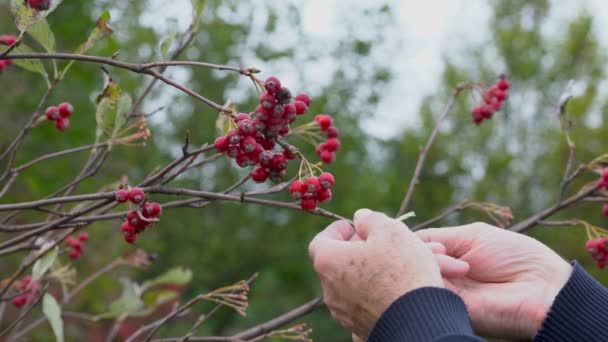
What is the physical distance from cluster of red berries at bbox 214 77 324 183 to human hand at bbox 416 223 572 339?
1.88ft

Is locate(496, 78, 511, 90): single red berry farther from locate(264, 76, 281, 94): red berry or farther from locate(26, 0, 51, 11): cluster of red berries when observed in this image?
locate(26, 0, 51, 11): cluster of red berries

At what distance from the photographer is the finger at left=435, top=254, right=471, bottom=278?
59.6 inches

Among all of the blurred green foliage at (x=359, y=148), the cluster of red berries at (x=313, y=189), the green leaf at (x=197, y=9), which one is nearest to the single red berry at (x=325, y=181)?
the cluster of red berries at (x=313, y=189)

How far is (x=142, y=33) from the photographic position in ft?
38.5

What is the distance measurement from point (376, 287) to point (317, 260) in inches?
6.2

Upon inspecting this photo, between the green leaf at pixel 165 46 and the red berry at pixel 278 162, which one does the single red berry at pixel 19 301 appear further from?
the red berry at pixel 278 162

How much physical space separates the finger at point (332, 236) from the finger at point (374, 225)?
3 centimetres

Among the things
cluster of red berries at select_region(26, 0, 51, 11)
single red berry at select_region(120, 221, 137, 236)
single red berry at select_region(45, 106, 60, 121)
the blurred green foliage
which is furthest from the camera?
the blurred green foliage

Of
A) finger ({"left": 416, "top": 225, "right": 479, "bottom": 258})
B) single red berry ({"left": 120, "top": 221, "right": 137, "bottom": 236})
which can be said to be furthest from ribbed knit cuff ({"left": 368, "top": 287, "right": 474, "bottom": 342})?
single red berry ({"left": 120, "top": 221, "right": 137, "bottom": 236})

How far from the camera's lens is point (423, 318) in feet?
4.03

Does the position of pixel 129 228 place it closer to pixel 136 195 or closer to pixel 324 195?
pixel 136 195

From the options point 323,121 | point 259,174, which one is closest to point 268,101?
point 259,174

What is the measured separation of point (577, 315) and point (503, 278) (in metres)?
0.20

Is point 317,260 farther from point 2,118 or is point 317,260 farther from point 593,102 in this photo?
point 593,102
